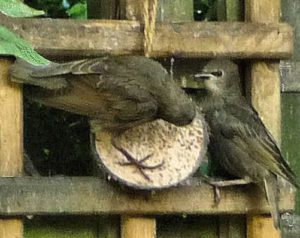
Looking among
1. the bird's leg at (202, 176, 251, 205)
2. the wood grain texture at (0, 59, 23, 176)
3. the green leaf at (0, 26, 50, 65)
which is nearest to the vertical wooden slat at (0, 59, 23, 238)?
the wood grain texture at (0, 59, 23, 176)

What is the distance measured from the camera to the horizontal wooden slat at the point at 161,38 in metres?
2.08

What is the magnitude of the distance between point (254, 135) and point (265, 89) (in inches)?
5.8

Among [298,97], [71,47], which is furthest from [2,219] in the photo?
[298,97]

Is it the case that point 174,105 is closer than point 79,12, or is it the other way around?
point 174,105

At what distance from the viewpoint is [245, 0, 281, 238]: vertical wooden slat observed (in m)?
2.28

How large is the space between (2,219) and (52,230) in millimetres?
186

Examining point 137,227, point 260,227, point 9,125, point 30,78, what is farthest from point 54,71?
point 260,227

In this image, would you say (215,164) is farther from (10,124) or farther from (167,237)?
(10,124)

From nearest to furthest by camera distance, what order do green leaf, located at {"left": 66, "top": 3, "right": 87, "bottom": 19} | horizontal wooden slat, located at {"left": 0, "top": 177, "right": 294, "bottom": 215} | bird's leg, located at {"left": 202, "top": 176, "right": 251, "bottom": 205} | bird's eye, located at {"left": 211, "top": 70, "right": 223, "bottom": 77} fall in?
horizontal wooden slat, located at {"left": 0, "top": 177, "right": 294, "bottom": 215} → bird's leg, located at {"left": 202, "top": 176, "right": 251, "bottom": 205} → bird's eye, located at {"left": 211, "top": 70, "right": 223, "bottom": 77} → green leaf, located at {"left": 66, "top": 3, "right": 87, "bottom": 19}

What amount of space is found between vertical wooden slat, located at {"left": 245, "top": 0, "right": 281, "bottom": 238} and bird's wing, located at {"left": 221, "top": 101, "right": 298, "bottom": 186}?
40 mm

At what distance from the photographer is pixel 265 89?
7.48 feet

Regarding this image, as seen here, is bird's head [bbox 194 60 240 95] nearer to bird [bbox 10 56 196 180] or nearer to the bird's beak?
the bird's beak

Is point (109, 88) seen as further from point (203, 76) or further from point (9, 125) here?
point (203, 76)

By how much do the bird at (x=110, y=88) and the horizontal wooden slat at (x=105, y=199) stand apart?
188mm
